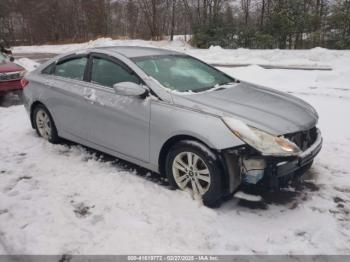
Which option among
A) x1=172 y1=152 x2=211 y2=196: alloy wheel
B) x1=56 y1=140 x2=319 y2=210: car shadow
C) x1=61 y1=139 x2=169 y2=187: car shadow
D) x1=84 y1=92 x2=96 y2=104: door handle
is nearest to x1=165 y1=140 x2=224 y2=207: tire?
x1=172 y1=152 x2=211 y2=196: alloy wheel

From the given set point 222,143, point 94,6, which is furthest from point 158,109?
point 94,6

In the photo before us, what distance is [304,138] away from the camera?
3.78m

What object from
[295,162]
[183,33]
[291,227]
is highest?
[183,33]

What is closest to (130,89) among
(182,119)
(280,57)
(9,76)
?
(182,119)

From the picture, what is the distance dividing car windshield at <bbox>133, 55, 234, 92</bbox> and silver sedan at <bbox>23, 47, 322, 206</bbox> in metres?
0.01

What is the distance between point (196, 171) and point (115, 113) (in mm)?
1286

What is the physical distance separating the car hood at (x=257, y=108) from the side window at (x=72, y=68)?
1760 millimetres

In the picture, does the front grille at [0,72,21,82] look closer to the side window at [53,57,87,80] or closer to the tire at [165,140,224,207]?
the side window at [53,57,87,80]

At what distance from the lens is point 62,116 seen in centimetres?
519

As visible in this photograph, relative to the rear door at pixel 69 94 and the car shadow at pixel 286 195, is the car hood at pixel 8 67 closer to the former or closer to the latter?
the rear door at pixel 69 94

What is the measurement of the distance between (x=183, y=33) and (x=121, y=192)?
27157 millimetres

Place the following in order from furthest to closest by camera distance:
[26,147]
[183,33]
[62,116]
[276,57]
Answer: [183,33] → [276,57] → [26,147] → [62,116]

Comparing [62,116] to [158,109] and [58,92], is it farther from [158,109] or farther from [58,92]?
[158,109]

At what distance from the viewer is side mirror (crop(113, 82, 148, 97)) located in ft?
13.1
